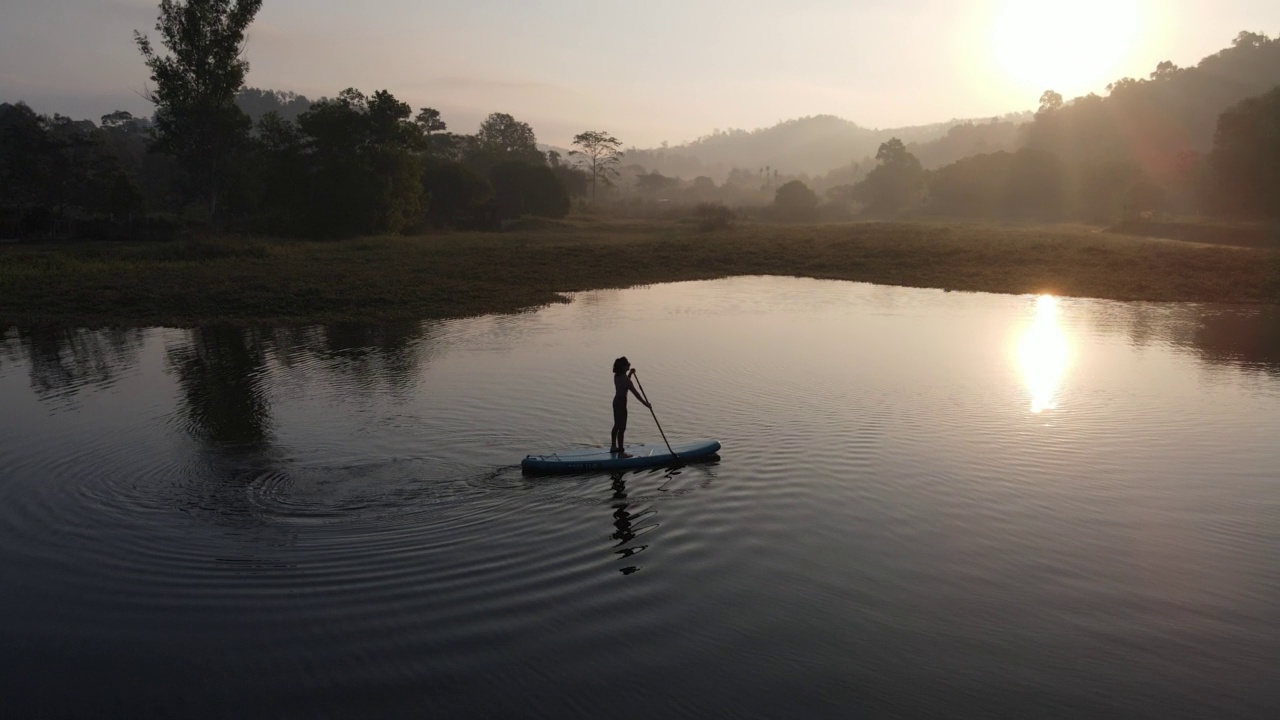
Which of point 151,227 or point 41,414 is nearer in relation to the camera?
point 41,414

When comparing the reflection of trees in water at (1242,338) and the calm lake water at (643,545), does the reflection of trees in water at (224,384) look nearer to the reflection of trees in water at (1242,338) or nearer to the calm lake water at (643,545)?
the calm lake water at (643,545)

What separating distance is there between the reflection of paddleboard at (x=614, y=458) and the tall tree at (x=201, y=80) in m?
45.3

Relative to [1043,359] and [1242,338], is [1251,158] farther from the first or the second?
[1043,359]

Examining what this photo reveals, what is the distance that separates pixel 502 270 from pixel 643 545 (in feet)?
101

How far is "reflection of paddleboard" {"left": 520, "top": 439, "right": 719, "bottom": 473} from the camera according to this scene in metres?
12.7

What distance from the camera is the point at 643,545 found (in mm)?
10445

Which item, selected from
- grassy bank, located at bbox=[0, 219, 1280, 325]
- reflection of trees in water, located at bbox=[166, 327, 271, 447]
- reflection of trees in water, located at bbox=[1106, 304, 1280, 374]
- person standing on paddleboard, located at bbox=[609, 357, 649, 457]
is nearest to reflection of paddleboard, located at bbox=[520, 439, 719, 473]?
person standing on paddleboard, located at bbox=[609, 357, 649, 457]

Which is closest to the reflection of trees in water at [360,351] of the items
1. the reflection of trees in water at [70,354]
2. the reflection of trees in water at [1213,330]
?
the reflection of trees in water at [70,354]

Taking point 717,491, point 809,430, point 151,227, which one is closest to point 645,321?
point 809,430

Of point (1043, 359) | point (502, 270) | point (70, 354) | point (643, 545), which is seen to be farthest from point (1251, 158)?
point (70, 354)

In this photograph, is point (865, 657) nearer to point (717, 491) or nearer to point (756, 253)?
point (717, 491)

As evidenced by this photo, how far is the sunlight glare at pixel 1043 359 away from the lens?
18016 mm

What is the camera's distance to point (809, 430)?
49.8 ft

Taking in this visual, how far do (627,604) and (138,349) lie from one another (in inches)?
799
